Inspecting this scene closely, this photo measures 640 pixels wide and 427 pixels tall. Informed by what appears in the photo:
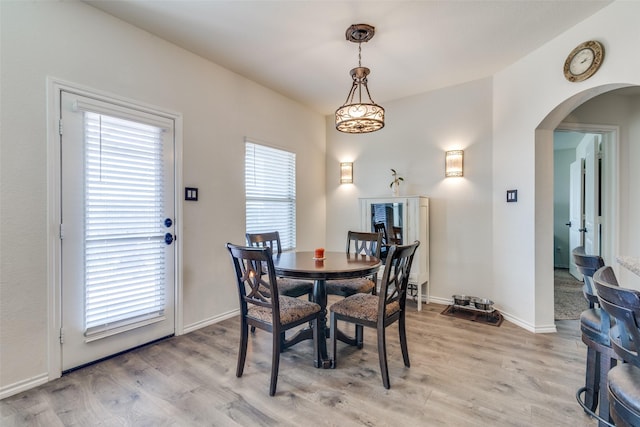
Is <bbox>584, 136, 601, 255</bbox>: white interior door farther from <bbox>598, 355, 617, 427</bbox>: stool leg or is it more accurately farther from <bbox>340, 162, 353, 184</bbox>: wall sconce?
<bbox>340, 162, 353, 184</bbox>: wall sconce

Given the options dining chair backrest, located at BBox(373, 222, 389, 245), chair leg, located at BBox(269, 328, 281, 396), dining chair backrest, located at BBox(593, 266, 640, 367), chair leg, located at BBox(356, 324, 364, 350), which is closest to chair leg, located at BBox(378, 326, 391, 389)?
chair leg, located at BBox(356, 324, 364, 350)

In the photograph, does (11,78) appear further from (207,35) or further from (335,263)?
(335,263)

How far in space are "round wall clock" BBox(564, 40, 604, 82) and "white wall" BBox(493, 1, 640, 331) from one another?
4 centimetres

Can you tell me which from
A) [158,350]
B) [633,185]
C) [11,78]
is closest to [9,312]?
[158,350]

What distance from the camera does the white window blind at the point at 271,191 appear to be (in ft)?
11.6

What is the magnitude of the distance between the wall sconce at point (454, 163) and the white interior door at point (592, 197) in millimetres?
1704

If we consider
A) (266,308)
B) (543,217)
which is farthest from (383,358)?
(543,217)

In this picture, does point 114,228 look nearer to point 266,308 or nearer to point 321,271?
point 266,308

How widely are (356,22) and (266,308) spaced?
2.36 m

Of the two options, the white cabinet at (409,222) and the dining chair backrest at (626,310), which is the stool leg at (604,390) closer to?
the dining chair backrest at (626,310)

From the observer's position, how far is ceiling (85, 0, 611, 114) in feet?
7.29

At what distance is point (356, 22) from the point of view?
239cm

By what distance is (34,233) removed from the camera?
1.98 metres

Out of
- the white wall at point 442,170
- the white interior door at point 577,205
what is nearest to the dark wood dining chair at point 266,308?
the white wall at point 442,170
